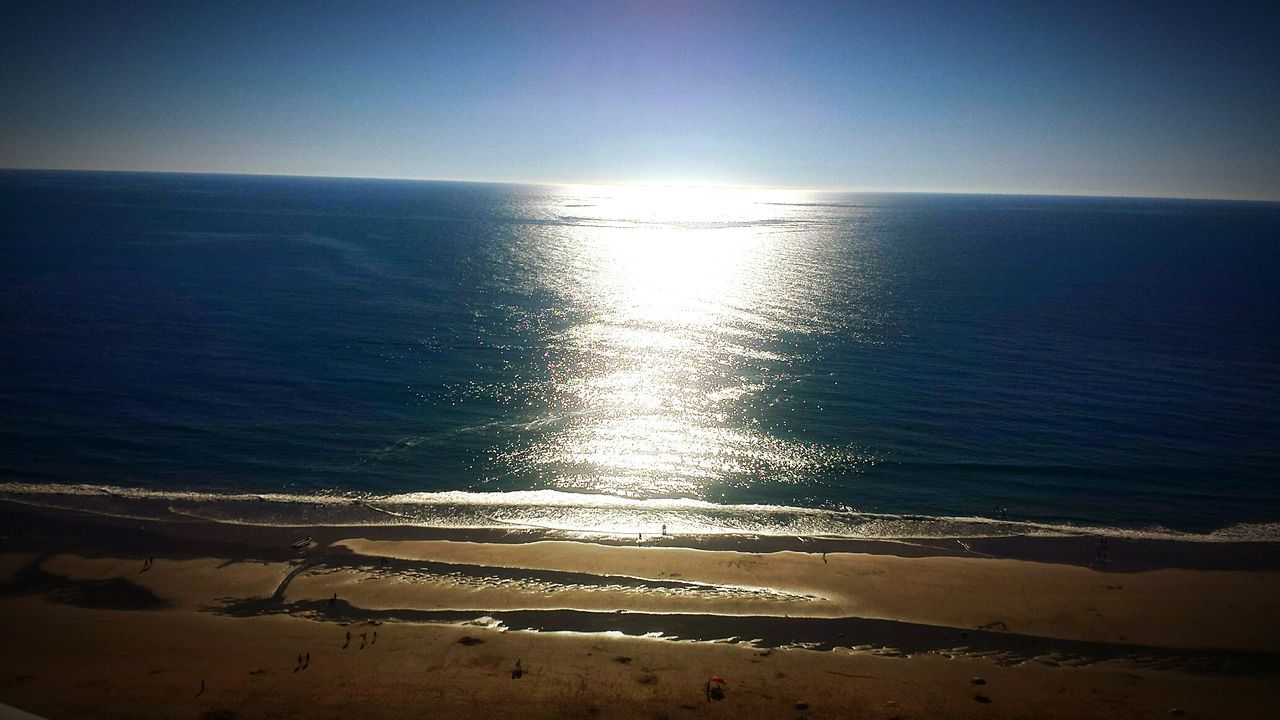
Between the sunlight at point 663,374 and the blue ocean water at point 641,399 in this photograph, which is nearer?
the blue ocean water at point 641,399

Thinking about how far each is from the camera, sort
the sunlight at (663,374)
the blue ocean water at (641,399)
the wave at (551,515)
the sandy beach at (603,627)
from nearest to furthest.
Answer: the sandy beach at (603,627) < the wave at (551,515) < the blue ocean water at (641,399) < the sunlight at (663,374)

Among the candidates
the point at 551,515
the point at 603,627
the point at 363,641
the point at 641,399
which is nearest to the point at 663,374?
the point at 641,399

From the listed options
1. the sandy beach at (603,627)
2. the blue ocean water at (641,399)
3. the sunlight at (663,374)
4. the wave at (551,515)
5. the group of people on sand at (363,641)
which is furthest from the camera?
the sunlight at (663,374)

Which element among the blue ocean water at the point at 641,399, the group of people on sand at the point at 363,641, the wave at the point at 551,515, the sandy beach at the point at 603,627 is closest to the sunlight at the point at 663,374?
the blue ocean water at the point at 641,399

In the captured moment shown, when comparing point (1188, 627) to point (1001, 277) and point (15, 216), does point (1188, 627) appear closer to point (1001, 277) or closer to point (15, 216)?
point (1001, 277)

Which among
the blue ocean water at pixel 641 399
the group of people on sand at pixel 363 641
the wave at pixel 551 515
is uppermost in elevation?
the blue ocean water at pixel 641 399

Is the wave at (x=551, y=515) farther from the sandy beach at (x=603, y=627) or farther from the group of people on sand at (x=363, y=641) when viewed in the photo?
the group of people on sand at (x=363, y=641)

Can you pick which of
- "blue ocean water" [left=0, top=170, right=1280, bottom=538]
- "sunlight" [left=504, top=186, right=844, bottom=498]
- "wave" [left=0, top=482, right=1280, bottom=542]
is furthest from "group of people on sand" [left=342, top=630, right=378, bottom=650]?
"sunlight" [left=504, top=186, right=844, bottom=498]

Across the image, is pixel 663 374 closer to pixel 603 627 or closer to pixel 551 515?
pixel 551 515
